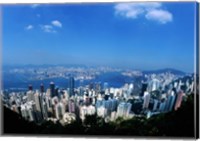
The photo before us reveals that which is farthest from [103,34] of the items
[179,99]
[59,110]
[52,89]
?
[179,99]

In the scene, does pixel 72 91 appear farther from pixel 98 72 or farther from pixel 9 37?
pixel 9 37

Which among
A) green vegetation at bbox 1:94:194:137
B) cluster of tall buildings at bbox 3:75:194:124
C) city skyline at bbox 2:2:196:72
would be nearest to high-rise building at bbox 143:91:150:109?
cluster of tall buildings at bbox 3:75:194:124

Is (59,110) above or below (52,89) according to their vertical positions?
below

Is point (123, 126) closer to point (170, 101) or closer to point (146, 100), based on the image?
point (146, 100)

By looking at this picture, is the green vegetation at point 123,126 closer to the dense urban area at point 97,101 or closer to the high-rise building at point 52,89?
the dense urban area at point 97,101

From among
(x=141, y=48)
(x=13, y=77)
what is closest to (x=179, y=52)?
(x=141, y=48)

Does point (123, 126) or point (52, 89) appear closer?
point (123, 126)

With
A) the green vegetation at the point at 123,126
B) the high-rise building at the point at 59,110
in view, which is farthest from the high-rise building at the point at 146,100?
the high-rise building at the point at 59,110
